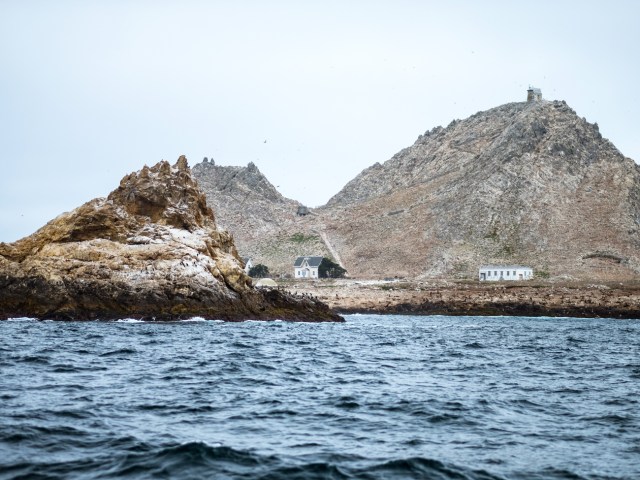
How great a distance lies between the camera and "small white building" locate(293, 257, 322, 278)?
519 feet

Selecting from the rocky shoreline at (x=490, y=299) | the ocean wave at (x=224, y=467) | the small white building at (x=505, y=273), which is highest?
the small white building at (x=505, y=273)

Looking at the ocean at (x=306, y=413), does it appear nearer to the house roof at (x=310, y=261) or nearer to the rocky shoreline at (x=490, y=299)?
the rocky shoreline at (x=490, y=299)

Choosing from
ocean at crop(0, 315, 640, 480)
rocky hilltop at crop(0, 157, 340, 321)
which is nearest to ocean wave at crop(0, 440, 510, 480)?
ocean at crop(0, 315, 640, 480)

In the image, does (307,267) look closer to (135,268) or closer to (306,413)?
(135,268)

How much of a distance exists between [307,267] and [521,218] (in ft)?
157

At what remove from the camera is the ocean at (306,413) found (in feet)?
49.0

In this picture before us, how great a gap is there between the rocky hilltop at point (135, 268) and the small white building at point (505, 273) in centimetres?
6945

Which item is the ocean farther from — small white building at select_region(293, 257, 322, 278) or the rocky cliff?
small white building at select_region(293, 257, 322, 278)

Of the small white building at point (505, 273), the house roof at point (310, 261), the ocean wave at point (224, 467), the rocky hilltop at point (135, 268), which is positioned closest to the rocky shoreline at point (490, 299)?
the small white building at point (505, 273)

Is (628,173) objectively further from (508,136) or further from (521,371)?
(521,371)

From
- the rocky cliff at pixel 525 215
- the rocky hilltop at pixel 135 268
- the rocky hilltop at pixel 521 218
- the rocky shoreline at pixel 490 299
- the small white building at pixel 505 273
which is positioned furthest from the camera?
the rocky cliff at pixel 525 215

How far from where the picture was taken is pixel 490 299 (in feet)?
347

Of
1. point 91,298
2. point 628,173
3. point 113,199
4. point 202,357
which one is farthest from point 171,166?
point 628,173

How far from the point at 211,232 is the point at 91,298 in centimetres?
1743
